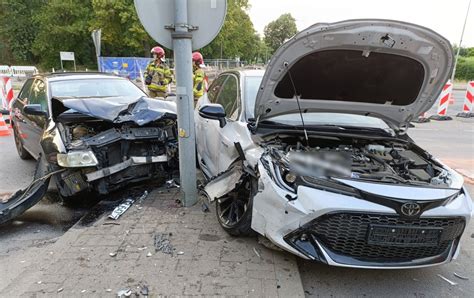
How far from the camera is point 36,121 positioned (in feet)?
15.9

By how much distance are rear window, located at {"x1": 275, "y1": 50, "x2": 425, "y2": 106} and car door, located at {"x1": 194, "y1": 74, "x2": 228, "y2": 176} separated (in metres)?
1.30

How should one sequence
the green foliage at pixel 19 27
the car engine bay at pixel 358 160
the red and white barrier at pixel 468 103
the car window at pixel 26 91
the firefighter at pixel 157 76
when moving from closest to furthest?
the car engine bay at pixel 358 160
the car window at pixel 26 91
the firefighter at pixel 157 76
the red and white barrier at pixel 468 103
the green foliage at pixel 19 27

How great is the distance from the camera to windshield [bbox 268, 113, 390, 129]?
11.7 feet

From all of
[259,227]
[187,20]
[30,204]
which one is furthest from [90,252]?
[187,20]

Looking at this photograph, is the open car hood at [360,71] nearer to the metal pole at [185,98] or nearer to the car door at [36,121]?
the metal pole at [185,98]

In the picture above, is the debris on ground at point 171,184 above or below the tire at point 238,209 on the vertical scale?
below

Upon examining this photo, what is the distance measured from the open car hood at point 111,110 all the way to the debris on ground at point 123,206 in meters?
0.93

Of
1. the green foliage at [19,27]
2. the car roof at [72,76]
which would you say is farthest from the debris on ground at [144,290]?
the green foliage at [19,27]

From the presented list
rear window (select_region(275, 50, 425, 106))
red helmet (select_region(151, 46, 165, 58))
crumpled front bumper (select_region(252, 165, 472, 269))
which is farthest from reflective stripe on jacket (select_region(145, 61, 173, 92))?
crumpled front bumper (select_region(252, 165, 472, 269))

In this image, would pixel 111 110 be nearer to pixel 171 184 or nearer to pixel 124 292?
pixel 171 184

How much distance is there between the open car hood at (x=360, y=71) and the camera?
2775 millimetres

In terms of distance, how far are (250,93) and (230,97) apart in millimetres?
427

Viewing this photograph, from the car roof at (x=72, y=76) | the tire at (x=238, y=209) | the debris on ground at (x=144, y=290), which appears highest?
the car roof at (x=72, y=76)

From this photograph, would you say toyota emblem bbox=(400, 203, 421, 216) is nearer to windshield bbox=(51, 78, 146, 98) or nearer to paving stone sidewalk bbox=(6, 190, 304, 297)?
paving stone sidewalk bbox=(6, 190, 304, 297)
